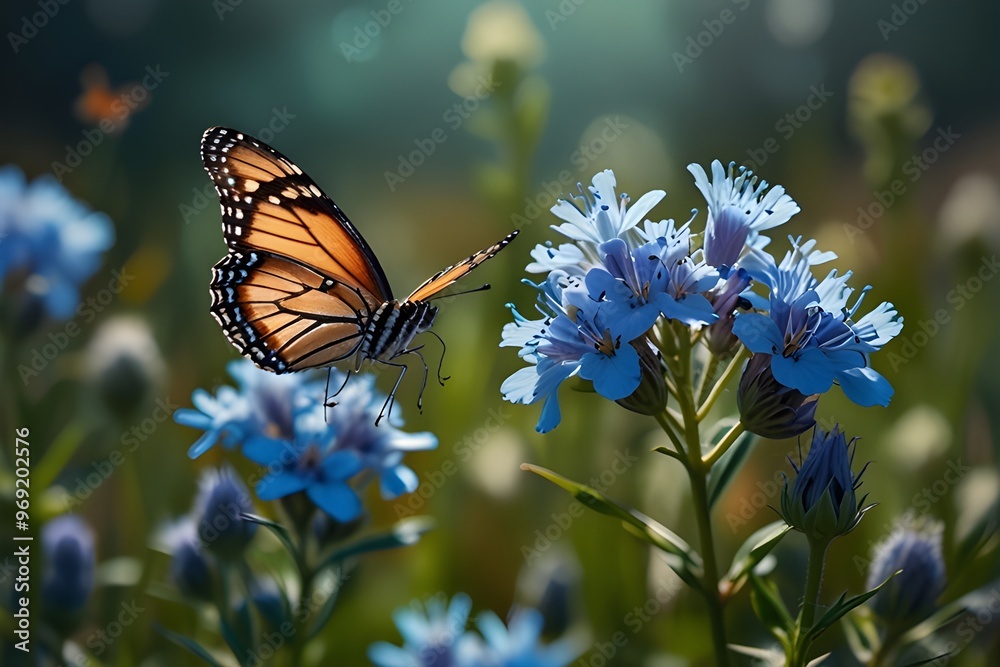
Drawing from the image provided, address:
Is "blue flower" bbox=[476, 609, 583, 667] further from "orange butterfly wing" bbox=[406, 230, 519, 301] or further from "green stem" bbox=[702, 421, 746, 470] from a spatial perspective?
"orange butterfly wing" bbox=[406, 230, 519, 301]

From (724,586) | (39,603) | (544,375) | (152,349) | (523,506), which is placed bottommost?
(39,603)

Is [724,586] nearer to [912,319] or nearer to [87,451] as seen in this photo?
[912,319]

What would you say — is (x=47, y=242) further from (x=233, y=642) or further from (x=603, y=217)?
(x=603, y=217)

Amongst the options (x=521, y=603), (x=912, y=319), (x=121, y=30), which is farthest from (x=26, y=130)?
(x=912, y=319)

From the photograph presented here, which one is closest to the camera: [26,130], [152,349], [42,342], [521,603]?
[521,603]

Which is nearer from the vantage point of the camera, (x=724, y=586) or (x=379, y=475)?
(x=724, y=586)

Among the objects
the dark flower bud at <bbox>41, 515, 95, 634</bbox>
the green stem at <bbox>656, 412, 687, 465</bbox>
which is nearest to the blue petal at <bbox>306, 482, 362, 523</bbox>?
the green stem at <bbox>656, 412, 687, 465</bbox>
